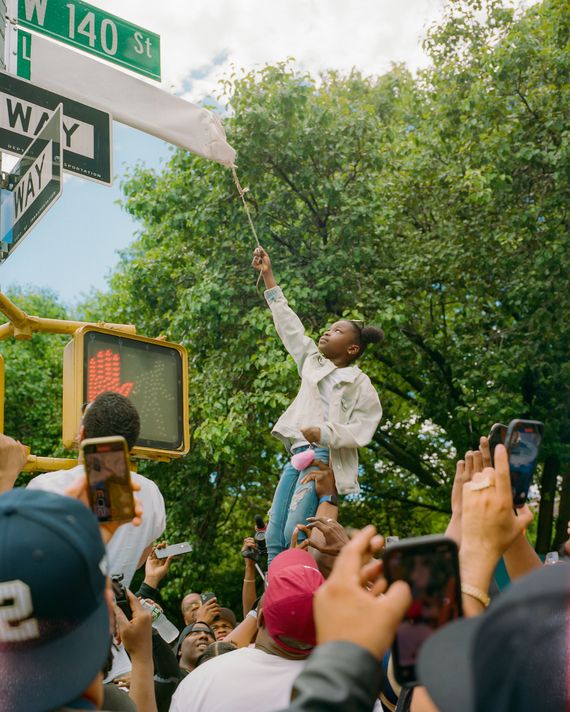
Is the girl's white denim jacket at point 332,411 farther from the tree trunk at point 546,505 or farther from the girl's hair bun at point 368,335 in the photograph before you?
the tree trunk at point 546,505

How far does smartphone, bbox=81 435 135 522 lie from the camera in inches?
75.0

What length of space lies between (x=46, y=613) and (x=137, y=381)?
2885 mm

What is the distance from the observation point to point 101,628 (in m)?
1.54

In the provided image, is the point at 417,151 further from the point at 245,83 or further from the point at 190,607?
the point at 190,607

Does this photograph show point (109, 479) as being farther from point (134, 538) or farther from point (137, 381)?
point (137, 381)

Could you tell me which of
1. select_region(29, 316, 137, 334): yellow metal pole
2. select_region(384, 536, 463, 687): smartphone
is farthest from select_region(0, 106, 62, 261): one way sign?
select_region(384, 536, 463, 687): smartphone

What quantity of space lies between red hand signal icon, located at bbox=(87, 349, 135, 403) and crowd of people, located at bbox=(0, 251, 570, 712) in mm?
802

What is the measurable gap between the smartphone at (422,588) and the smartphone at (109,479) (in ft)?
2.51

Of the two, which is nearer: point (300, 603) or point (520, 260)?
point (300, 603)

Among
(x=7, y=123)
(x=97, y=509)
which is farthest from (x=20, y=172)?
(x=97, y=509)

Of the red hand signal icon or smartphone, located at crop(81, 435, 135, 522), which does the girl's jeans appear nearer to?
the red hand signal icon

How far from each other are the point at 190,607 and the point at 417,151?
28.1 feet

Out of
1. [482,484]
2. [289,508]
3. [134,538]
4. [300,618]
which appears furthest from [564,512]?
[482,484]

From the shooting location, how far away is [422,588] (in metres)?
1.39
